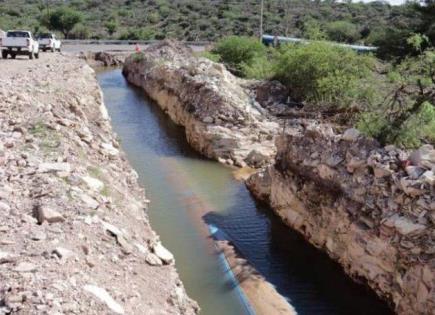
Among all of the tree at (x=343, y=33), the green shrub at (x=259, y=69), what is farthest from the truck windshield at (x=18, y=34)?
the tree at (x=343, y=33)

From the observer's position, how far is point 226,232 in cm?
1434

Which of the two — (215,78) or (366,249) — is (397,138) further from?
(215,78)

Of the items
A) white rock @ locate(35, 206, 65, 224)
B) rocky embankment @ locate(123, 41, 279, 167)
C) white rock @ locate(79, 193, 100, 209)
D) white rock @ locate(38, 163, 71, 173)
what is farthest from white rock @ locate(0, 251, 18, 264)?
rocky embankment @ locate(123, 41, 279, 167)

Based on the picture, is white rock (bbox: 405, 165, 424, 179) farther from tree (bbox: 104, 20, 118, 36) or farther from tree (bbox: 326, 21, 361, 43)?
tree (bbox: 104, 20, 118, 36)

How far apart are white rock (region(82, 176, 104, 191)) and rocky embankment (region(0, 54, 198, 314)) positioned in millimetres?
27

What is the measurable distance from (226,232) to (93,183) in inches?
181

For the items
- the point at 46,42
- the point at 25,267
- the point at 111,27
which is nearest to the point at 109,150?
the point at 25,267

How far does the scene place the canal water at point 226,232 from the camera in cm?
1121

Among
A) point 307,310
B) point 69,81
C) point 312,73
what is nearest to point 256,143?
point 312,73

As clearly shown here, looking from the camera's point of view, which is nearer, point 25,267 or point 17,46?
point 25,267

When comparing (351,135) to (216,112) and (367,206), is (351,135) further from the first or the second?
(216,112)

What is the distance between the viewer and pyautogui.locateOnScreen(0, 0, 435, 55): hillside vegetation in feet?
203

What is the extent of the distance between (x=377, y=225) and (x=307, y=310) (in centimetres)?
212

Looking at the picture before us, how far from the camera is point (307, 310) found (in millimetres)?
10961
